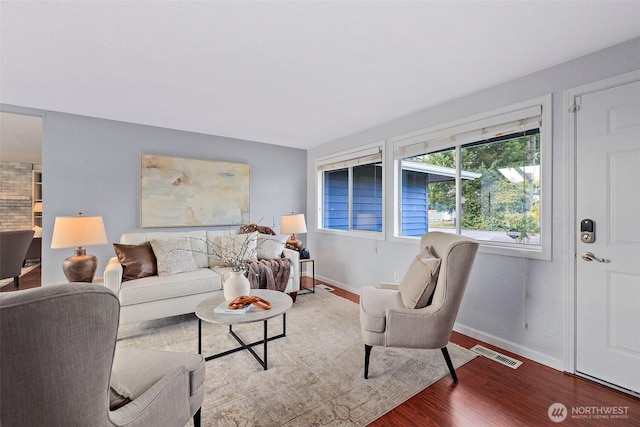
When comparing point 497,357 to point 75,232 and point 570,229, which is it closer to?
point 570,229

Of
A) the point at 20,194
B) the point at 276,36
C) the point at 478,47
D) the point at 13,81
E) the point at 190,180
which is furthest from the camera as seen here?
the point at 20,194

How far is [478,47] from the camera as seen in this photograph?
198 centimetres

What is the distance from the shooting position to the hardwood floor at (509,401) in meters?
1.65

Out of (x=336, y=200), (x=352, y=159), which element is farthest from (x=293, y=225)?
(x=352, y=159)

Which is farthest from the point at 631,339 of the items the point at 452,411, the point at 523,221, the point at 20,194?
the point at 20,194

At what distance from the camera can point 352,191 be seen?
4.40m

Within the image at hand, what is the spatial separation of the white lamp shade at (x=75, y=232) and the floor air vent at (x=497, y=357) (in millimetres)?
3734

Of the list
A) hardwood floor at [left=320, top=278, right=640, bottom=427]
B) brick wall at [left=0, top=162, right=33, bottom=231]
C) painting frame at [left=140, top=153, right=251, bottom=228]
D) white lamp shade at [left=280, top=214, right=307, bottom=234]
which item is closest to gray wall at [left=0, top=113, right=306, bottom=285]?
painting frame at [left=140, top=153, right=251, bottom=228]

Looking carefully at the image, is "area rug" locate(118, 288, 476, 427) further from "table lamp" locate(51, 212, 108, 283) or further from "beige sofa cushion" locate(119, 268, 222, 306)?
"table lamp" locate(51, 212, 108, 283)

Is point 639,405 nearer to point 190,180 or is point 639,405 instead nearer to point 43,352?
point 43,352

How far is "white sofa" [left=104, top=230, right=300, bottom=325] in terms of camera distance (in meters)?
2.66

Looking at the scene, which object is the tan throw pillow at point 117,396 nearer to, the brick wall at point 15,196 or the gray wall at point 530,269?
the gray wall at point 530,269

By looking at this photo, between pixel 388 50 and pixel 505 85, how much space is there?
1248 millimetres

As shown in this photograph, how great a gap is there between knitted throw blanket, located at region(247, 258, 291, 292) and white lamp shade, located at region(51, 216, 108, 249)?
1571 mm
